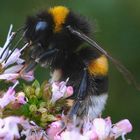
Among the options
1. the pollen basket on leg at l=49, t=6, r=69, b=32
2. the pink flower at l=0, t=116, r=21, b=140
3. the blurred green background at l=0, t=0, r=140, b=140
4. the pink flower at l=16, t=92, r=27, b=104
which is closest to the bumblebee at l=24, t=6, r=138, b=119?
the pollen basket on leg at l=49, t=6, r=69, b=32

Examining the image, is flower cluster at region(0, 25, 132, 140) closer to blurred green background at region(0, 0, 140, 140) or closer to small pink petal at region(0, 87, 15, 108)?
small pink petal at region(0, 87, 15, 108)

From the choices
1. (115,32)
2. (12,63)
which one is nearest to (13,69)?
(12,63)

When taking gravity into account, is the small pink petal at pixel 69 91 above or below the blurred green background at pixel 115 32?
above

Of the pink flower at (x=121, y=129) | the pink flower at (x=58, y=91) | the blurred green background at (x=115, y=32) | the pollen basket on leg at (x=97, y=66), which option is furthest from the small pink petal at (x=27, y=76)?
the blurred green background at (x=115, y=32)

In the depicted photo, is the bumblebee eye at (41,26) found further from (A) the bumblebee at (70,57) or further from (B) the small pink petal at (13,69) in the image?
(B) the small pink petal at (13,69)

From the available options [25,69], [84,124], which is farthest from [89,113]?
[25,69]

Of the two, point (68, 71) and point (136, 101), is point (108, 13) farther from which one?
point (68, 71)
